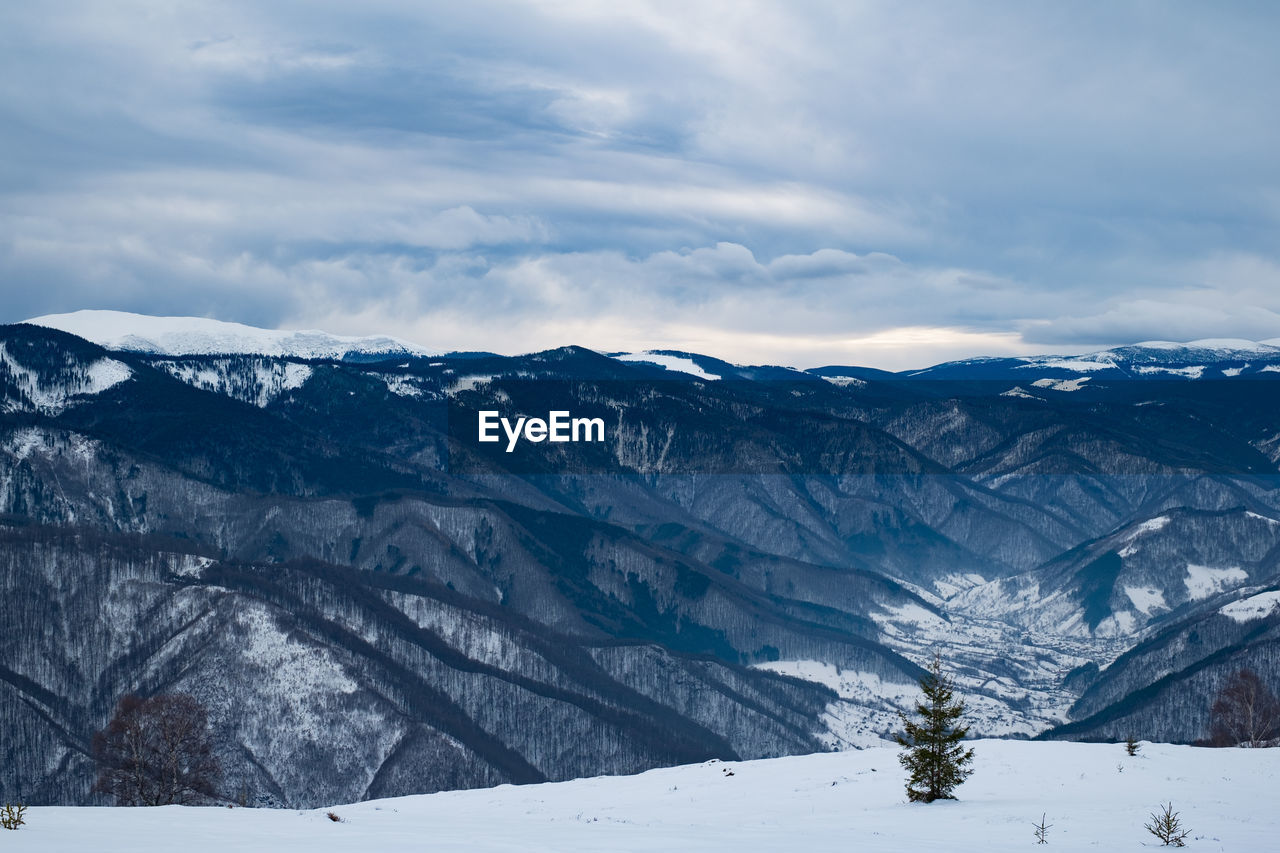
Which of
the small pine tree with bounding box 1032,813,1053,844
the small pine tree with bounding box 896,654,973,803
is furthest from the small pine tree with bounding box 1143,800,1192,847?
the small pine tree with bounding box 896,654,973,803

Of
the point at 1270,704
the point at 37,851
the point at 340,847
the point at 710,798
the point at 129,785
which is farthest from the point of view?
the point at 1270,704

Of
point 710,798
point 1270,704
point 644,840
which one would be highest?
point 644,840

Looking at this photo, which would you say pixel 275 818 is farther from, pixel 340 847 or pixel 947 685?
pixel 947 685

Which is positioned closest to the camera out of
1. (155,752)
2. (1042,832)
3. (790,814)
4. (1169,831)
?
(1169,831)

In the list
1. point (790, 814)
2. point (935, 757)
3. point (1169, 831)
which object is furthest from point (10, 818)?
point (1169, 831)

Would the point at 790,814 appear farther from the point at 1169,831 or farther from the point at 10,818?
the point at 10,818

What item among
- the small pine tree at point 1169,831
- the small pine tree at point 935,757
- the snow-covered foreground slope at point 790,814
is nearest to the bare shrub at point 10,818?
the snow-covered foreground slope at point 790,814

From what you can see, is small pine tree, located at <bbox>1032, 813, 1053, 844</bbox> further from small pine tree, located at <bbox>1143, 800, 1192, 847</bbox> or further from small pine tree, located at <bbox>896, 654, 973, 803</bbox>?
small pine tree, located at <bbox>896, 654, 973, 803</bbox>

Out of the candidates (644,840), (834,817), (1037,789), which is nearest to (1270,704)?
(1037,789)

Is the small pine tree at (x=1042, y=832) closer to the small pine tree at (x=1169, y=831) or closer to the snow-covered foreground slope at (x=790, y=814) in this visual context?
the snow-covered foreground slope at (x=790, y=814)
